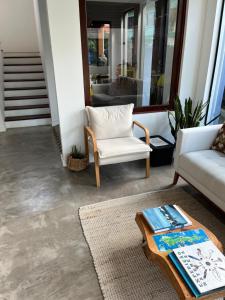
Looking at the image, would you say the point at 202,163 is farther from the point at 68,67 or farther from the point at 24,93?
the point at 24,93

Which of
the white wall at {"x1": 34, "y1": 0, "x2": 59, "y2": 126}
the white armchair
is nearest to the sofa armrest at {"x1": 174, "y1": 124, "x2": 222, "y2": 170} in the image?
the white armchair

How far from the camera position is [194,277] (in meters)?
1.13

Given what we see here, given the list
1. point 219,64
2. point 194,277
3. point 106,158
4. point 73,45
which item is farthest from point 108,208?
point 219,64

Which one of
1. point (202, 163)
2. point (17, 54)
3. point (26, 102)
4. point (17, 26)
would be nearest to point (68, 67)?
point (202, 163)

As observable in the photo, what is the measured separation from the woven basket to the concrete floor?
0.07 m

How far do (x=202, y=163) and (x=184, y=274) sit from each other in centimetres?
123

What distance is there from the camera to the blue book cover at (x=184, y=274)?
1.08m

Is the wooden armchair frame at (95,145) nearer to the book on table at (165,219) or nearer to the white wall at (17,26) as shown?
the book on table at (165,219)

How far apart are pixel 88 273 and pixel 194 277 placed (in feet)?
2.57

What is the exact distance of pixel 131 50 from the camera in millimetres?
3119

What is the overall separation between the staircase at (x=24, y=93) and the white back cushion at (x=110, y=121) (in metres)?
2.62

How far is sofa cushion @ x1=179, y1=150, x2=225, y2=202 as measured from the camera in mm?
1939

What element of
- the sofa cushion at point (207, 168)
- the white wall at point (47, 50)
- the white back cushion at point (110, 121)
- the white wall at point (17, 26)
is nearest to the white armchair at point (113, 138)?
the white back cushion at point (110, 121)

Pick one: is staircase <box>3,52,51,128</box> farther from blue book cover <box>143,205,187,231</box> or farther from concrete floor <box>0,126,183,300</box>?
blue book cover <box>143,205,187,231</box>
